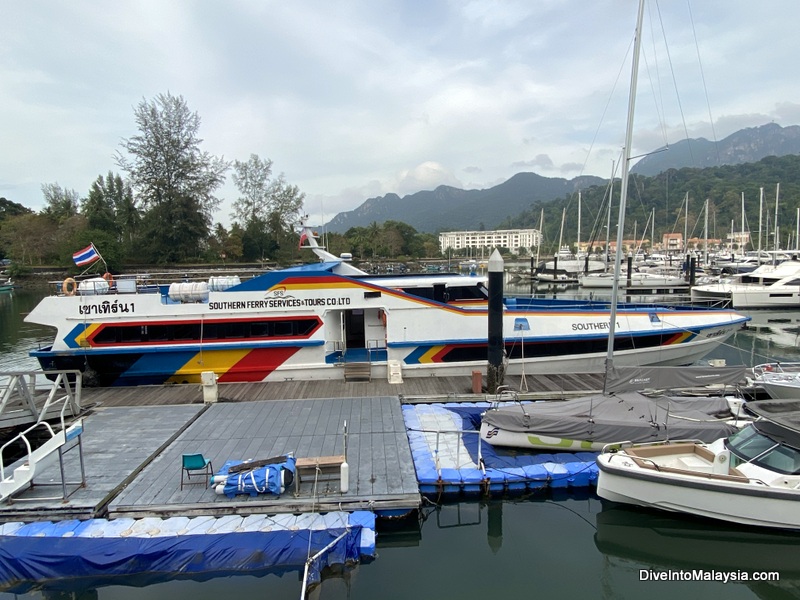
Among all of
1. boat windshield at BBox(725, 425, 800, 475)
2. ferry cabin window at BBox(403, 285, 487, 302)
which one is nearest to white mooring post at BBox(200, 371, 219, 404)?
ferry cabin window at BBox(403, 285, 487, 302)

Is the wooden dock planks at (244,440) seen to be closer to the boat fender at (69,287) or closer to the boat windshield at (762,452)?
the boat fender at (69,287)

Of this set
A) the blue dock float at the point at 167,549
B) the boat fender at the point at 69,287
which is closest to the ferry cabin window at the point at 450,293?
the blue dock float at the point at 167,549

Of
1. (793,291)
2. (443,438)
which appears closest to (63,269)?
(443,438)

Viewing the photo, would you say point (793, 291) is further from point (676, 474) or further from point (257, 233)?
point (257, 233)

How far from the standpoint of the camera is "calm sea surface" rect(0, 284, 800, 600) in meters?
5.70

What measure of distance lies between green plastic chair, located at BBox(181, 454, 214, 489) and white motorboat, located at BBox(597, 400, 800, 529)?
20.6 ft

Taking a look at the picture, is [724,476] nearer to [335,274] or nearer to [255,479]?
[255,479]

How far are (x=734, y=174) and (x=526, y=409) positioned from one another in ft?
570

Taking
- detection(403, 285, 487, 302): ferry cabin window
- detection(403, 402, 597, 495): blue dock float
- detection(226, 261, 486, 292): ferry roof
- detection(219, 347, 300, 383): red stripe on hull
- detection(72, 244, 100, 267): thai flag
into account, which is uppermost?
detection(72, 244, 100, 267): thai flag

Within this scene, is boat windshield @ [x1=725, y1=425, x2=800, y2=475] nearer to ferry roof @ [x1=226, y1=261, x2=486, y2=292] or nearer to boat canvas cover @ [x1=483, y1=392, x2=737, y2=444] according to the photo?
boat canvas cover @ [x1=483, y1=392, x2=737, y2=444]

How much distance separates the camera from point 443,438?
347 inches

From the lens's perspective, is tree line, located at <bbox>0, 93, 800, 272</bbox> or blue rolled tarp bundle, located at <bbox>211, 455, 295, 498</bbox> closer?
blue rolled tarp bundle, located at <bbox>211, 455, 295, 498</bbox>

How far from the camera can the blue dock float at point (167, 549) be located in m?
5.70

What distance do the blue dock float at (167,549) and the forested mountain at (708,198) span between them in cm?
9534
